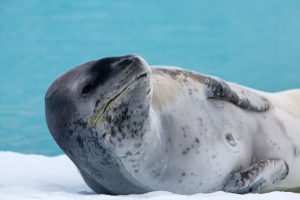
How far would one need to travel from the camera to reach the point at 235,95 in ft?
11.0

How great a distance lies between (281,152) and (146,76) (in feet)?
3.74

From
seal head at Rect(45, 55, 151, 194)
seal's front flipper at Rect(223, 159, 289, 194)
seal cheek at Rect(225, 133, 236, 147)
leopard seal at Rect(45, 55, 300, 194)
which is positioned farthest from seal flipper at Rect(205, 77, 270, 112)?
seal head at Rect(45, 55, 151, 194)

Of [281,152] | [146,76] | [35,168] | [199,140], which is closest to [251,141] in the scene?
[281,152]

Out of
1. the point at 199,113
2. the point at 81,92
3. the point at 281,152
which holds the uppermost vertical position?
the point at 81,92

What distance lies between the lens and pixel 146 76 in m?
2.59

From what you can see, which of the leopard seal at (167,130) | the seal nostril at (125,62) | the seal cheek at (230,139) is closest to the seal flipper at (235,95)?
the leopard seal at (167,130)

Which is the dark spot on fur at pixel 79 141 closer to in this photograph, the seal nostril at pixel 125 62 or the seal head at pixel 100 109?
the seal head at pixel 100 109

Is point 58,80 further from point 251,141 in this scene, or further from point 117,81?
point 251,141

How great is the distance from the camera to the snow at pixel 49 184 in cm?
244

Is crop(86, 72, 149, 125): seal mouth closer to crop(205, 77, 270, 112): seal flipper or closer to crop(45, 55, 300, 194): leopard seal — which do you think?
crop(45, 55, 300, 194): leopard seal

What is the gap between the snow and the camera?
96.2 inches

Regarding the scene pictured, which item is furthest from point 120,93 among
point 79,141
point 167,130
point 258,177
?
point 258,177

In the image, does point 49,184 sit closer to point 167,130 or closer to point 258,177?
point 167,130

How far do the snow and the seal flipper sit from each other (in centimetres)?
67
